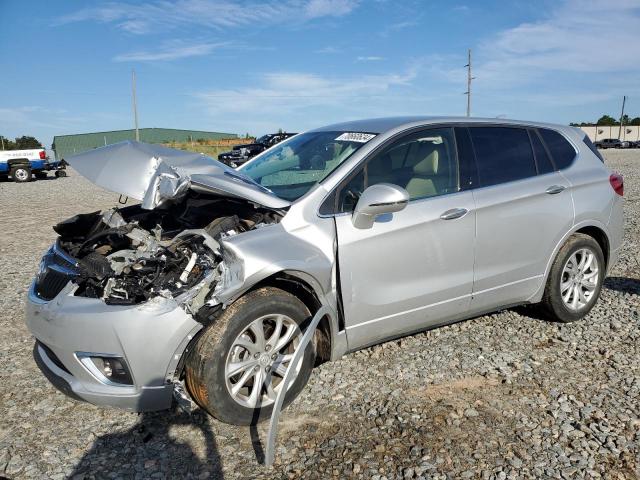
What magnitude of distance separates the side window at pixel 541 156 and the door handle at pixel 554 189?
0.51 ft

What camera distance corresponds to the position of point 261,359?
10.1ft

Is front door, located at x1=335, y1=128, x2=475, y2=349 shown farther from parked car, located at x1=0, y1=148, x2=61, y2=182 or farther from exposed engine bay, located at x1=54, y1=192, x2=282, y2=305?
parked car, located at x1=0, y1=148, x2=61, y2=182

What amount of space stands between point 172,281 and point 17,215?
11.6 meters

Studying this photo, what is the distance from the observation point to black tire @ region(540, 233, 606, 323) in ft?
14.3

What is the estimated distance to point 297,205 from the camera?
3268mm

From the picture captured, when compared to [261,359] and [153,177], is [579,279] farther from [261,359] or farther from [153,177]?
[153,177]

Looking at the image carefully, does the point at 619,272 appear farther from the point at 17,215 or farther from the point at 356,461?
the point at 17,215

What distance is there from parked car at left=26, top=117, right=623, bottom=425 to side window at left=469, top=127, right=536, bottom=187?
2 cm

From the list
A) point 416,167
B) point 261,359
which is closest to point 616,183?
point 416,167

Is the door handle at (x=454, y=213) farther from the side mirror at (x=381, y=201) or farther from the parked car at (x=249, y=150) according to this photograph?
the parked car at (x=249, y=150)

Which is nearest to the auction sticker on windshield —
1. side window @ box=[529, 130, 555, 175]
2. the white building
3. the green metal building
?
side window @ box=[529, 130, 555, 175]

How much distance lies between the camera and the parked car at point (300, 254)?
2846 mm

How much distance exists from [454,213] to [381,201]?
0.81 meters

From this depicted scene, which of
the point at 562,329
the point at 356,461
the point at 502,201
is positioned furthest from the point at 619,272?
the point at 356,461
